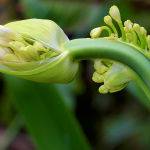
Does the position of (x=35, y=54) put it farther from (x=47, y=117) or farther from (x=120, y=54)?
(x=47, y=117)

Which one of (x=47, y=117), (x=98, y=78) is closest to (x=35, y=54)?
(x=98, y=78)

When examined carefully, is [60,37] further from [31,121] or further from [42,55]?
[31,121]

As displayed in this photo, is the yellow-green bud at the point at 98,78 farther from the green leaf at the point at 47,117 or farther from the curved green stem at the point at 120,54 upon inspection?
the green leaf at the point at 47,117

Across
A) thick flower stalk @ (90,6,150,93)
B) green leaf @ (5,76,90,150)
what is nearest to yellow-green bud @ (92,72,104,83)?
thick flower stalk @ (90,6,150,93)

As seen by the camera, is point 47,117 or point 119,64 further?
point 47,117

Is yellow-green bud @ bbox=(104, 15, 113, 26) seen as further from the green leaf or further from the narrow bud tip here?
the green leaf

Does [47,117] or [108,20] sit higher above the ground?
[108,20]
